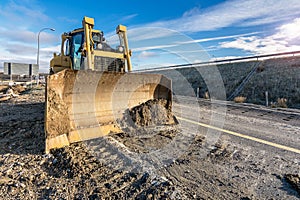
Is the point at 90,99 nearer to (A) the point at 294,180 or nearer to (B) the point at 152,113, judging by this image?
(B) the point at 152,113

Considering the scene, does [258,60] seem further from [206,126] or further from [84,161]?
[84,161]

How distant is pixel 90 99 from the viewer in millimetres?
3943

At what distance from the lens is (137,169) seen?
99.3 inches

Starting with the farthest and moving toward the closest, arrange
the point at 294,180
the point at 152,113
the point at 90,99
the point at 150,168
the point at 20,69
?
the point at 20,69 < the point at 152,113 < the point at 90,99 < the point at 150,168 < the point at 294,180

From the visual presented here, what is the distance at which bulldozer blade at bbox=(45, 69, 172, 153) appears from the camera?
3.24 m

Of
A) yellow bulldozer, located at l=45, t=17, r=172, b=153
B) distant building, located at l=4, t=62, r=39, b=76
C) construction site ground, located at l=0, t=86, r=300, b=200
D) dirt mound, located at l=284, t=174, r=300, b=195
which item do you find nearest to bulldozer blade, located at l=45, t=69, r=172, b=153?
yellow bulldozer, located at l=45, t=17, r=172, b=153

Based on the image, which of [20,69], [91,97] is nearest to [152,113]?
[91,97]

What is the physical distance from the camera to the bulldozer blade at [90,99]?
10.6ft

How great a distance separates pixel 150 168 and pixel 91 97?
208 cm

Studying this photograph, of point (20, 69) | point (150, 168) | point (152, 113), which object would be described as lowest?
point (150, 168)

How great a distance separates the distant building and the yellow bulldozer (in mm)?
22186

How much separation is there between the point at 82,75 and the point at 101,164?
1762 millimetres

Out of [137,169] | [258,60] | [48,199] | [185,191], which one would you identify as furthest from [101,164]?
[258,60]

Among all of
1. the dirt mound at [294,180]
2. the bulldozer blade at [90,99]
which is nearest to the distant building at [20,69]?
the bulldozer blade at [90,99]
